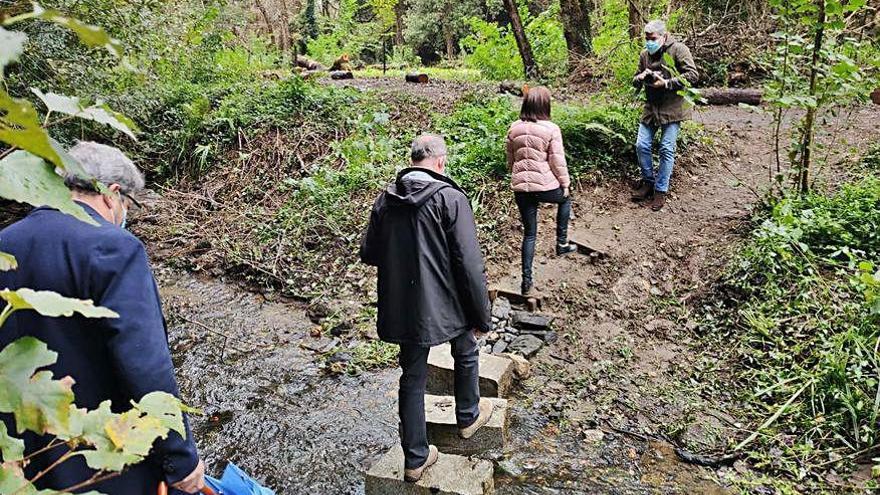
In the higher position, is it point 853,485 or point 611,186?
point 611,186

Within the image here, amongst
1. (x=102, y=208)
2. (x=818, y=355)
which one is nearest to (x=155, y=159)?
(x=102, y=208)

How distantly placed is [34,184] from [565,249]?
6193 millimetres

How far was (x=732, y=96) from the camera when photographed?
10.7m

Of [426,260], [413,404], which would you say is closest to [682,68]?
[426,260]

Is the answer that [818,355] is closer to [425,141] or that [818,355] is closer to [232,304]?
[425,141]

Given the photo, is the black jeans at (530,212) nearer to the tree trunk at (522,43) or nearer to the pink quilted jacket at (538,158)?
the pink quilted jacket at (538,158)

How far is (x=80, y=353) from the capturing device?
7.02ft

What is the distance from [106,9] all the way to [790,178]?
9.01 metres

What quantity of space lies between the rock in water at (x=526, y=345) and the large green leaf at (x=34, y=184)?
5010 mm

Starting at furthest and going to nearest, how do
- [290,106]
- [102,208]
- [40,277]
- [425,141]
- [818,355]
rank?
[290,106] → [818,355] → [425,141] → [102,208] → [40,277]

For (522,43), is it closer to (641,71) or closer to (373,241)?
(641,71)

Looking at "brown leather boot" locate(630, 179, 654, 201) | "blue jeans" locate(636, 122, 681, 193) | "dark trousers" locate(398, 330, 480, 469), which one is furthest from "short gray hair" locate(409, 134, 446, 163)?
"brown leather boot" locate(630, 179, 654, 201)

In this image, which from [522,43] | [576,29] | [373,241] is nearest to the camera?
[373,241]

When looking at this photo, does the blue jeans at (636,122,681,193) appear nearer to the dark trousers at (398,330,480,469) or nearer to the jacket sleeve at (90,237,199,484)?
the dark trousers at (398,330,480,469)
